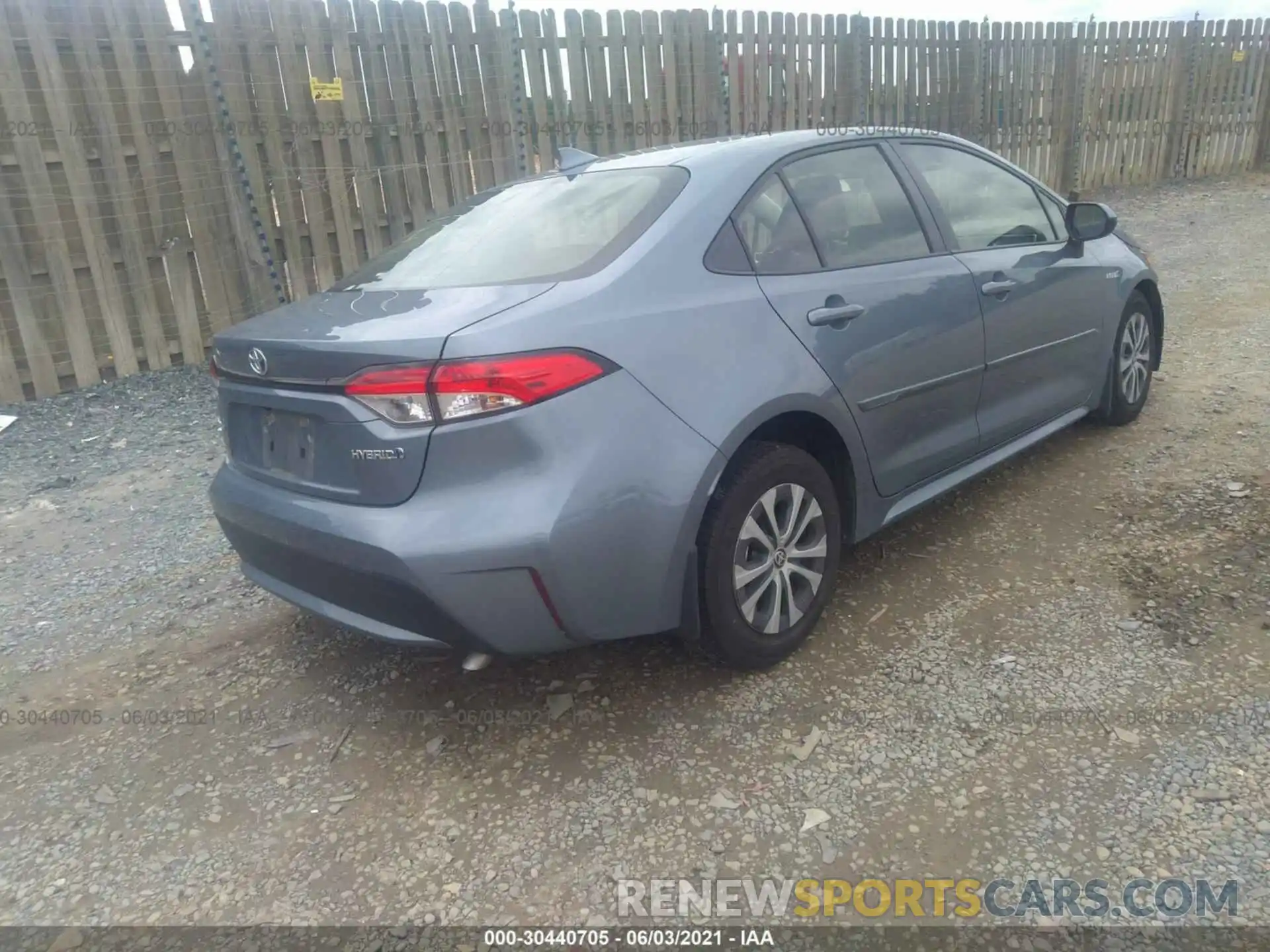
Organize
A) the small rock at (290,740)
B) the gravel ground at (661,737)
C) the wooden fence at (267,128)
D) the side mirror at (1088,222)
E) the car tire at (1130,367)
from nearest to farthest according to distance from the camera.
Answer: the gravel ground at (661,737) < the small rock at (290,740) < the side mirror at (1088,222) < the car tire at (1130,367) < the wooden fence at (267,128)

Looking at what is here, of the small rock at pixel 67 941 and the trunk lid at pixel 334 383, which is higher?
the trunk lid at pixel 334 383

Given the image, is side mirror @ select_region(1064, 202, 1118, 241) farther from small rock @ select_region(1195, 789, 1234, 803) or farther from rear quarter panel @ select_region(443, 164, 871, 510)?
small rock @ select_region(1195, 789, 1234, 803)

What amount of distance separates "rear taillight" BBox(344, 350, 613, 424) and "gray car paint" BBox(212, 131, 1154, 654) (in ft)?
0.10

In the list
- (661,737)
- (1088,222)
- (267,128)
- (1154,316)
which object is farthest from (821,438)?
(267,128)

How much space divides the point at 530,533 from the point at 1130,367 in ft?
12.5

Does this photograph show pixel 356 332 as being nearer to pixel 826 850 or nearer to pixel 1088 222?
pixel 826 850

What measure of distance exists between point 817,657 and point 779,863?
0.93 m

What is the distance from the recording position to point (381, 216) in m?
7.10

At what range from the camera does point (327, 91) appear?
6652mm

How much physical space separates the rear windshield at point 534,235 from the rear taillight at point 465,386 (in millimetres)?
391

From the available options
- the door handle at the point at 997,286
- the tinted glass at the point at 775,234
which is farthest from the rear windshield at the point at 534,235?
the door handle at the point at 997,286

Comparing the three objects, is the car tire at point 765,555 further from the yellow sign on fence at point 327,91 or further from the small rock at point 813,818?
the yellow sign on fence at point 327,91

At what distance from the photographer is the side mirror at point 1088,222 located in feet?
13.1

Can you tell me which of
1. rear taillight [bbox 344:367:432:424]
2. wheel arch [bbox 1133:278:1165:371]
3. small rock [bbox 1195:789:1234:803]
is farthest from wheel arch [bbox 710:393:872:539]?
wheel arch [bbox 1133:278:1165:371]
